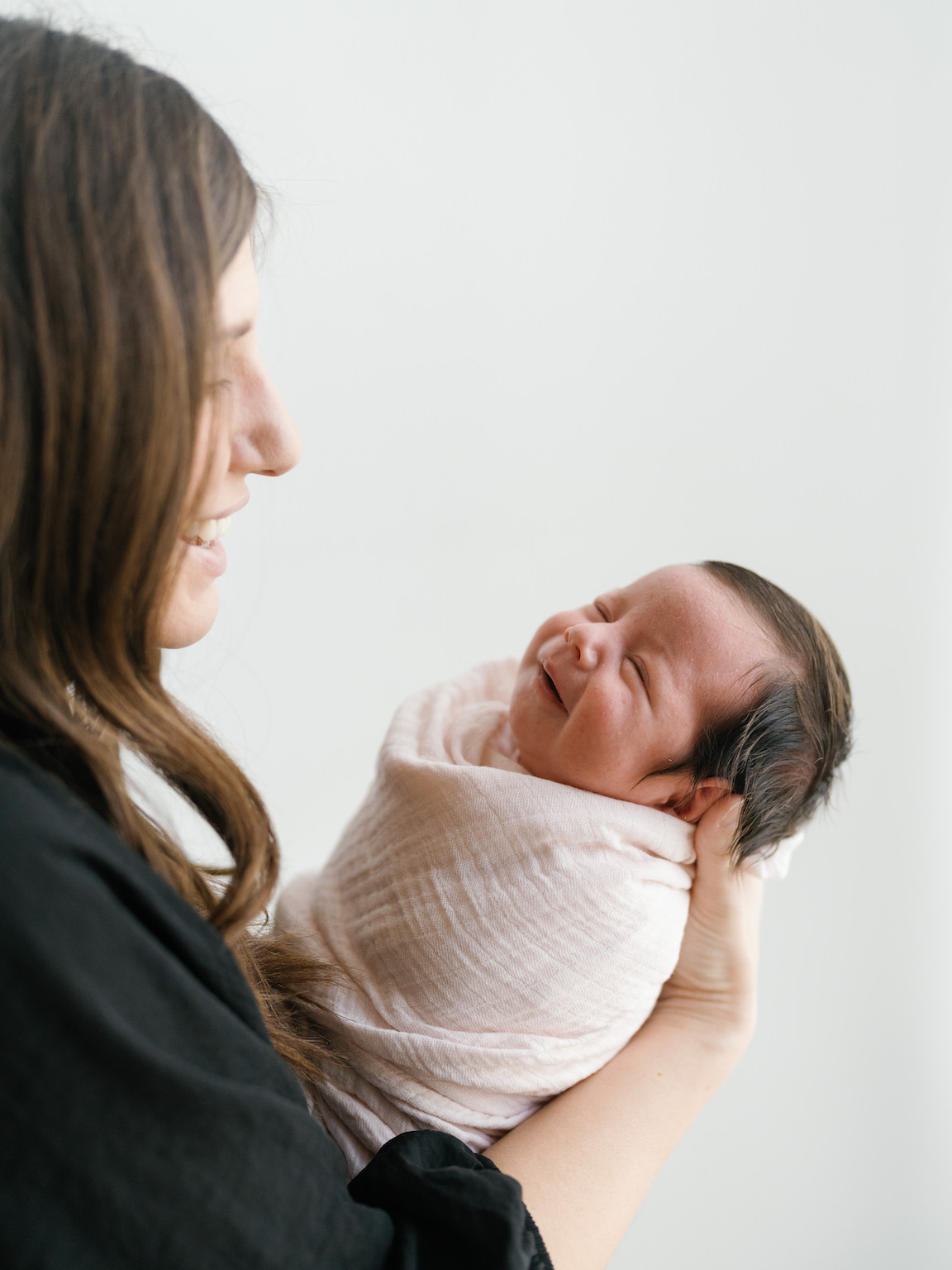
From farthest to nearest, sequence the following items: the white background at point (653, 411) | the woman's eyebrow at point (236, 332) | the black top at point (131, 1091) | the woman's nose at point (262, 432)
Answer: the white background at point (653, 411) → the woman's nose at point (262, 432) → the woman's eyebrow at point (236, 332) → the black top at point (131, 1091)

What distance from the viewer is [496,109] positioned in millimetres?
1484

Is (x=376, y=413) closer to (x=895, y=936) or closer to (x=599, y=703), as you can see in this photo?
(x=599, y=703)

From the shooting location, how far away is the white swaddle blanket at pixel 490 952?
925mm

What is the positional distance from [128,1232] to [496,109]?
1.57 metres

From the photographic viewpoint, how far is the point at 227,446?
73cm

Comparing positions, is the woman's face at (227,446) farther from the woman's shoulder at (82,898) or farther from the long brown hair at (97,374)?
the woman's shoulder at (82,898)

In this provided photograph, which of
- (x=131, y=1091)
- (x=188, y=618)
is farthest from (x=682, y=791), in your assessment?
(x=131, y=1091)

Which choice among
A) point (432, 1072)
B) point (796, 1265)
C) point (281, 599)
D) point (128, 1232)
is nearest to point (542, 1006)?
point (432, 1072)

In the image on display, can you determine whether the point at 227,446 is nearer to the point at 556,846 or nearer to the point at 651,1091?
the point at 556,846

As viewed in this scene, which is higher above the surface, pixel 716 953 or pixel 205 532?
pixel 205 532

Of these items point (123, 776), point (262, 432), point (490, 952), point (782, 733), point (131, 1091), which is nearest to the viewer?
point (131, 1091)

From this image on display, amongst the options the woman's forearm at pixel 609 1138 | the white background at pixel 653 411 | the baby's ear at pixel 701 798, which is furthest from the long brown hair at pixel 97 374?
the white background at pixel 653 411

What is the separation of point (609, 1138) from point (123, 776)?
0.60m

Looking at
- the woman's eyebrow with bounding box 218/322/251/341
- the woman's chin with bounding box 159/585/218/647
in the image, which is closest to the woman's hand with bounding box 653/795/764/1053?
the woman's chin with bounding box 159/585/218/647
